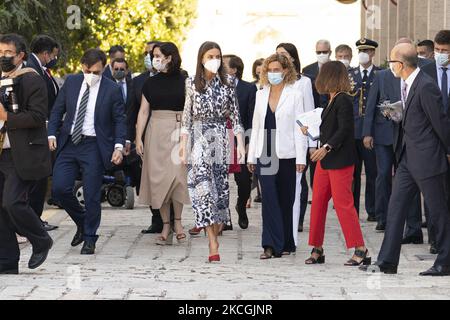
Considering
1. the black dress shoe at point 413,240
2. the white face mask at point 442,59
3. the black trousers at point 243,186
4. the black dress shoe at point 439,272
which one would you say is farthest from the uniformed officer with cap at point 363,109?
the black dress shoe at point 439,272

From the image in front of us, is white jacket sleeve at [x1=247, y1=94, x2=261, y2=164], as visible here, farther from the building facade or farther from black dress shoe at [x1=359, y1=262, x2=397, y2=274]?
the building facade

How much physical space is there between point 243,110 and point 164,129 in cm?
169

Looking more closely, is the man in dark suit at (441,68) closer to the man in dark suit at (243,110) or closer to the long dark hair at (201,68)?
A: the long dark hair at (201,68)

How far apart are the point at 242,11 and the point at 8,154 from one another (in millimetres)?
50898

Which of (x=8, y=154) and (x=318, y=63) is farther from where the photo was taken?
(x=318, y=63)

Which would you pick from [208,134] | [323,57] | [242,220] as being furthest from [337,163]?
[323,57]

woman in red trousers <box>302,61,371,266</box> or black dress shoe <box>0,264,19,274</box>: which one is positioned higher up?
woman in red trousers <box>302,61,371,266</box>

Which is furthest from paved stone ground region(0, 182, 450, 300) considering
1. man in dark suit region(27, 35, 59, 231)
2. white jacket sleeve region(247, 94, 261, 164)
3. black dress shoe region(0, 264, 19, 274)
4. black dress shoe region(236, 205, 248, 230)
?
man in dark suit region(27, 35, 59, 231)

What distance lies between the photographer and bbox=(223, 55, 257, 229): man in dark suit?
16141 mm

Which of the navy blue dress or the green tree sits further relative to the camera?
the green tree

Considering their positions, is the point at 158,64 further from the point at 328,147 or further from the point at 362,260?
the point at 362,260
